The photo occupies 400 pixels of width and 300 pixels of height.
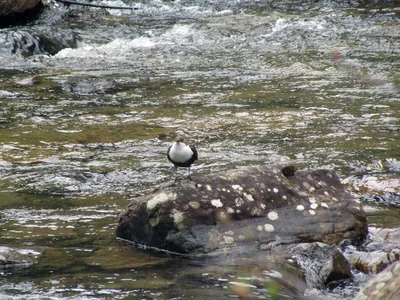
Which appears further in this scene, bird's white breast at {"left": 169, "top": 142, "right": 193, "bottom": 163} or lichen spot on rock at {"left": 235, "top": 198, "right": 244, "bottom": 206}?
bird's white breast at {"left": 169, "top": 142, "right": 193, "bottom": 163}

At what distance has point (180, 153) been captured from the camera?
633 centimetres

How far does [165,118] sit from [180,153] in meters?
3.95

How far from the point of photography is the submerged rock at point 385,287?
12.2 feet

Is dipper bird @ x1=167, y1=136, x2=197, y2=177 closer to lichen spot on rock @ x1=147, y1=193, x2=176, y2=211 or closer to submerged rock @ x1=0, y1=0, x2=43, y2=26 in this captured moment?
lichen spot on rock @ x1=147, y1=193, x2=176, y2=211

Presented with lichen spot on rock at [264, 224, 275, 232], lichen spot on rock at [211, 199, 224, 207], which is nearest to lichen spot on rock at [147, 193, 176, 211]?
lichen spot on rock at [211, 199, 224, 207]

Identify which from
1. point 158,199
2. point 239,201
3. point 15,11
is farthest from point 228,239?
point 15,11

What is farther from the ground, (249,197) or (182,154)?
(182,154)

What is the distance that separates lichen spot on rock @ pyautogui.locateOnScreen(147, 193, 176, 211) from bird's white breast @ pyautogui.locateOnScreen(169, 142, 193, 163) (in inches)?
28.3

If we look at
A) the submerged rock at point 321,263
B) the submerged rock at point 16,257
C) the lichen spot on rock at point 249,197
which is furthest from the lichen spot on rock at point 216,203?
the submerged rock at point 16,257

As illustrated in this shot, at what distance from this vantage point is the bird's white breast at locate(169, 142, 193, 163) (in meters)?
6.33

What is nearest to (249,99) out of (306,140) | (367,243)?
(306,140)

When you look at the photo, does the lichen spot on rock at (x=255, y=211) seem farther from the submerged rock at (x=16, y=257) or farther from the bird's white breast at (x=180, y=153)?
the submerged rock at (x=16, y=257)

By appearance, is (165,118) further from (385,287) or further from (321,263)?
(385,287)

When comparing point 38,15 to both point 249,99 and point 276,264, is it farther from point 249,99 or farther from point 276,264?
point 276,264
